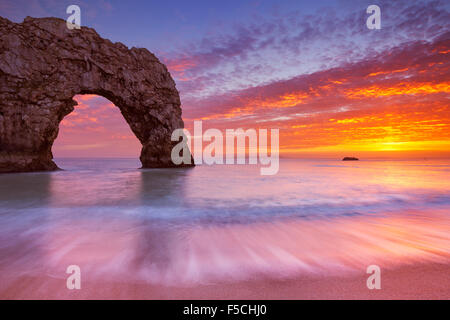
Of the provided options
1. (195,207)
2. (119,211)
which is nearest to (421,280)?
(195,207)

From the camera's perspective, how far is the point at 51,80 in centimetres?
1952

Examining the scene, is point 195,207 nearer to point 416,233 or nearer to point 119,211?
point 119,211

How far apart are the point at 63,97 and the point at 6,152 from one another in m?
6.51

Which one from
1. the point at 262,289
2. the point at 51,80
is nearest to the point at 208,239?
the point at 262,289

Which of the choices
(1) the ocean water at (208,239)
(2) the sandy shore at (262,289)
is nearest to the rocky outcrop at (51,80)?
(1) the ocean water at (208,239)

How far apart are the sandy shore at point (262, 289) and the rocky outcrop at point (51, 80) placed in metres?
22.4

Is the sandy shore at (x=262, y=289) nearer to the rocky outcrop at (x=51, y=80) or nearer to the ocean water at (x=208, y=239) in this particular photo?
the ocean water at (x=208, y=239)

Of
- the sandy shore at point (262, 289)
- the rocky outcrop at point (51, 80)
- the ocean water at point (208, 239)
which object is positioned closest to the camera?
the sandy shore at point (262, 289)

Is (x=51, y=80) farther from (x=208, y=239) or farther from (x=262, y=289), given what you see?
(x=262, y=289)

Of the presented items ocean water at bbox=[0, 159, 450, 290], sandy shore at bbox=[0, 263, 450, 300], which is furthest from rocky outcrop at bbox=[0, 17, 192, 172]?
sandy shore at bbox=[0, 263, 450, 300]

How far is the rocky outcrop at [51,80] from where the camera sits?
58.3 ft

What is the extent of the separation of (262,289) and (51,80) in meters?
25.3

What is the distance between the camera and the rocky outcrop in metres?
17.8

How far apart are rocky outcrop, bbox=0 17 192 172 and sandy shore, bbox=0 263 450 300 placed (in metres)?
22.4
